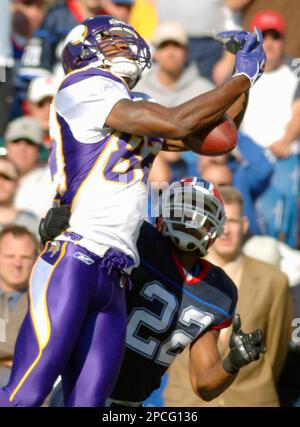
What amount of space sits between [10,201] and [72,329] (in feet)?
8.87

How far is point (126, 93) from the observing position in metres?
5.17

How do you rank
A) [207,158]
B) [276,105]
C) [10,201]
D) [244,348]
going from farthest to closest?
[276,105] → [207,158] → [10,201] → [244,348]

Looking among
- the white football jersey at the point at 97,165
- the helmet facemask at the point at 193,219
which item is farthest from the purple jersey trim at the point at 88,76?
the helmet facemask at the point at 193,219

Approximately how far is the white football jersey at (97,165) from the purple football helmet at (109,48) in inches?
3.4

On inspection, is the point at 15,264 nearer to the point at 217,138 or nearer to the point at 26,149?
the point at 26,149

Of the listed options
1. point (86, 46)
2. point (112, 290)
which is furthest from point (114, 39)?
point (112, 290)

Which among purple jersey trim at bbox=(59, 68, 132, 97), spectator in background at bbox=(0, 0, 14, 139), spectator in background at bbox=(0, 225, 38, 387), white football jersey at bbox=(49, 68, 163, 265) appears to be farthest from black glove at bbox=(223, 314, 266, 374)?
spectator in background at bbox=(0, 0, 14, 139)

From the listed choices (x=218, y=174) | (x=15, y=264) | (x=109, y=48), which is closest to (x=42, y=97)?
(x=218, y=174)

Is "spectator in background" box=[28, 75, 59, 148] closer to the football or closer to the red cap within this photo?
the red cap

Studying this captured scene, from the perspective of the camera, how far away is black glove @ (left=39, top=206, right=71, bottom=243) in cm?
521

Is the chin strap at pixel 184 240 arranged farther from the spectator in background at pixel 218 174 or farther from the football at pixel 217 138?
the spectator in background at pixel 218 174

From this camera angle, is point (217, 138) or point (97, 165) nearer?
point (97, 165)

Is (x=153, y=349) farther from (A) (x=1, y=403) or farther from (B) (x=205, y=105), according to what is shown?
(B) (x=205, y=105)

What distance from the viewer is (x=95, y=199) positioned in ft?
17.0
